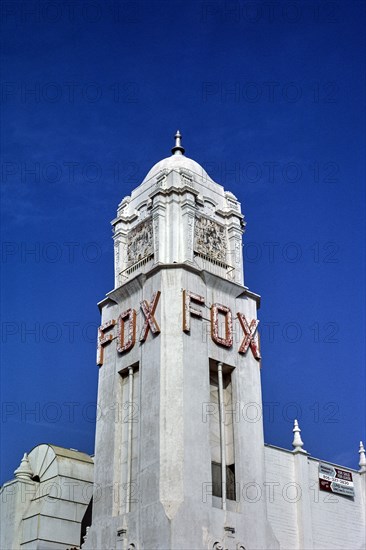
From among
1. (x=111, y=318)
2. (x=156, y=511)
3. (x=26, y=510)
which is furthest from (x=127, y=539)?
(x=111, y=318)

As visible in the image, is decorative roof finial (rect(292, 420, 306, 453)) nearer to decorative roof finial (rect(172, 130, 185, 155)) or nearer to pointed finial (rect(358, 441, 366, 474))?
pointed finial (rect(358, 441, 366, 474))

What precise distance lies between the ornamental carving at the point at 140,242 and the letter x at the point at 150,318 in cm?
391

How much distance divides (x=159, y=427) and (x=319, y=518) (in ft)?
41.8

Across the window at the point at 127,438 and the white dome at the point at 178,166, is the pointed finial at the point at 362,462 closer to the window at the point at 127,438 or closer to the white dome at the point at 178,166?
the window at the point at 127,438

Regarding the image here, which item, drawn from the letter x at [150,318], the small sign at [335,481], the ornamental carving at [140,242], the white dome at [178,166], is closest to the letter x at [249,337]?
the letter x at [150,318]

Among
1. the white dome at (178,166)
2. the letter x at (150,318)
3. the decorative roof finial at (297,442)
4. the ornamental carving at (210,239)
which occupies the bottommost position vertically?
the decorative roof finial at (297,442)

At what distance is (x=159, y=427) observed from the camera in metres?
40.4

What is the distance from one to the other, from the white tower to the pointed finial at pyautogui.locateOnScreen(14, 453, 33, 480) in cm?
652

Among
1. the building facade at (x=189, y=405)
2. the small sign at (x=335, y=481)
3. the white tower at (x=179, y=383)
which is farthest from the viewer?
the small sign at (x=335, y=481)

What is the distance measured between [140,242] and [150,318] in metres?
6.82

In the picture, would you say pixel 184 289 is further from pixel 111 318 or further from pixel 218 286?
pixel 111 318

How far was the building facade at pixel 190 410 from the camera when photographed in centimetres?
3975

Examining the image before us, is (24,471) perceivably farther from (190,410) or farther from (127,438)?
(190,410)

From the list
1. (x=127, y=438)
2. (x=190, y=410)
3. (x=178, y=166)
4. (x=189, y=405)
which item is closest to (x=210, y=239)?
(x=178, y=166)
